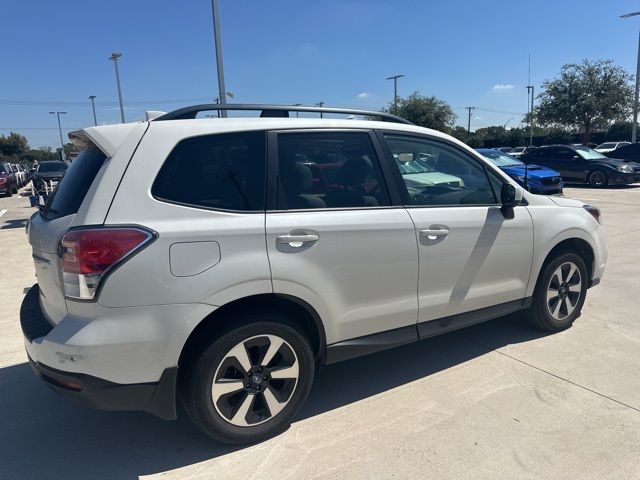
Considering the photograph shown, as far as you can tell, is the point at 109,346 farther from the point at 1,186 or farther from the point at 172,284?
the point at 1,186

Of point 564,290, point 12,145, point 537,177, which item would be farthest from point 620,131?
point 12,145

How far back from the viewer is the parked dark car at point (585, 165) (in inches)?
682

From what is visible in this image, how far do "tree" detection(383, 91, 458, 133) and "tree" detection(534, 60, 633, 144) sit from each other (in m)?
11.0

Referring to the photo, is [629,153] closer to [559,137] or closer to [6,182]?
[6,182]

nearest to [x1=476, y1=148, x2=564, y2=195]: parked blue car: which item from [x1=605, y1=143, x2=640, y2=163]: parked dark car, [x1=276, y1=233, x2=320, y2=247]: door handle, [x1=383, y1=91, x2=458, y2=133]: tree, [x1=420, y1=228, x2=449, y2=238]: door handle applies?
[x1=605, y1=143, x2=640, y2=163]: parked dark car

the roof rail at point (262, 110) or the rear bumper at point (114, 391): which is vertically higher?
the roof rail at point (262, 110)

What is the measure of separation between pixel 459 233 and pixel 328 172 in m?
1.08

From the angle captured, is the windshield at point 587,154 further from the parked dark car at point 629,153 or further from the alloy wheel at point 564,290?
the alloy wheel at point 564,290

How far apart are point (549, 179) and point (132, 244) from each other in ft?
48.9

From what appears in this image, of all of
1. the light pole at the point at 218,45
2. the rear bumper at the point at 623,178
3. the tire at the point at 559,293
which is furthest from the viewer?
the rear bumper at the point at 623,178

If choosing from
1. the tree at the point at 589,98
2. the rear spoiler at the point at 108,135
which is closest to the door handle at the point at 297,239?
the rear spoiler at the point at 108,135

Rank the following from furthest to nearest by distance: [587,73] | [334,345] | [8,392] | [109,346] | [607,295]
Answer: [587,73]
[607,295]
[8,392]
[334,345]
[109,346]

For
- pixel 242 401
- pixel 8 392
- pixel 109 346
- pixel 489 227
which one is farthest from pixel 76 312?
pixel 489 227

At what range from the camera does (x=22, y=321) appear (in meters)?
2.97
